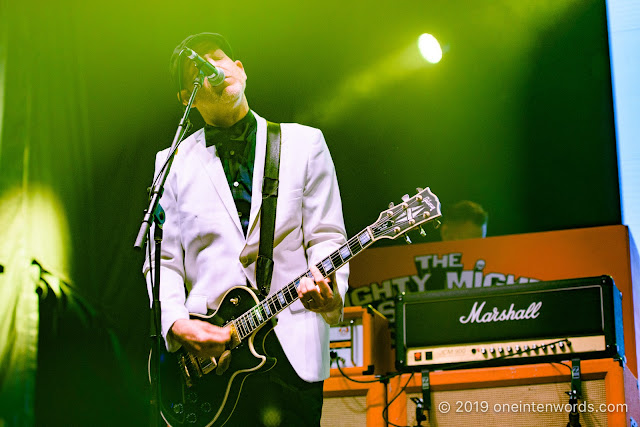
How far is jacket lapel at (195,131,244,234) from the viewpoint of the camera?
6.82 feet

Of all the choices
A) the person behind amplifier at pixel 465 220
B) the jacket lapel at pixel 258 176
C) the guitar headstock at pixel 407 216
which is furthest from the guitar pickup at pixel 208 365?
the person behind amplifier at pixel 465 220

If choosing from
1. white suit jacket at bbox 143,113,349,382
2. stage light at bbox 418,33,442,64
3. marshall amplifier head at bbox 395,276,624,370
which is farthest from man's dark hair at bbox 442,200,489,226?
white suit jacket at bbox 143,113,349,382

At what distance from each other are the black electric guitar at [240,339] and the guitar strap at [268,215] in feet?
0.16

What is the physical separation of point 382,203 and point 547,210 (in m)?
0.74

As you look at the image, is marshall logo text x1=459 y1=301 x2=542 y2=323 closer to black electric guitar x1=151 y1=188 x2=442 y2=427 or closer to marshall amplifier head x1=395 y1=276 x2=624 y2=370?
marshall amplifier head x1=395 y1=276 x2=624 y2=370

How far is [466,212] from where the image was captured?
3.09 meters

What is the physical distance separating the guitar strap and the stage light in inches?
43.5

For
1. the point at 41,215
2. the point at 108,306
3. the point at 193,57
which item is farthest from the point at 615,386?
the point at 41,215

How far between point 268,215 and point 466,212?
1.28m

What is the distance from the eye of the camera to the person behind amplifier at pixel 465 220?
3.08 m

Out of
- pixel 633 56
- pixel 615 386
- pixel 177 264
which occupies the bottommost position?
pixel 615 386

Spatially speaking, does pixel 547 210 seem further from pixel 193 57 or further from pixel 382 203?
pixel 193 57

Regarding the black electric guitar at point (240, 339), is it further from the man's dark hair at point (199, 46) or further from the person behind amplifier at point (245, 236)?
the man's dark hair at point (199, 46)

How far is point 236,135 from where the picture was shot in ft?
7.22
